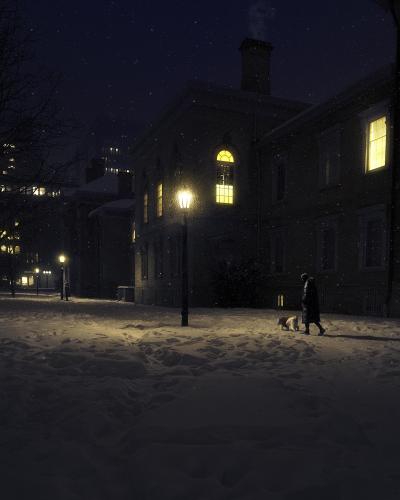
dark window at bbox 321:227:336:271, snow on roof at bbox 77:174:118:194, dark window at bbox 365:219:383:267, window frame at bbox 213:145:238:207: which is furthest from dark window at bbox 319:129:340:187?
snow on roof at bbox 77:174:118:194

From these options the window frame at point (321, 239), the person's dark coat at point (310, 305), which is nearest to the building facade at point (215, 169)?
the window frame at point (321, 239)

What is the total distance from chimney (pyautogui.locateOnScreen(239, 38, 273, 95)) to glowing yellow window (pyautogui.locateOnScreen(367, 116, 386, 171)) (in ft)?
31.0

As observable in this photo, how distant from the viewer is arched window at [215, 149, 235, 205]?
22.5 metres

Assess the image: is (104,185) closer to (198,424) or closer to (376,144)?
(376,144)

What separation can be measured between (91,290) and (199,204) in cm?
2311

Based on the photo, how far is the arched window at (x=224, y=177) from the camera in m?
22.5

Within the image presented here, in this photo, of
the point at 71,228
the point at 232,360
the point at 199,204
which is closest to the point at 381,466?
the point at 232,360

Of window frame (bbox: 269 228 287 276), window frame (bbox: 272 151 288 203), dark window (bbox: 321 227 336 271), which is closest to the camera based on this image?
dark window (bbox: 321 227 336 271)

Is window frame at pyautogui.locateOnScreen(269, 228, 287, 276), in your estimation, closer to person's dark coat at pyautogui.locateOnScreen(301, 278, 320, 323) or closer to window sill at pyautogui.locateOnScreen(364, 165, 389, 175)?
window sill at pyautogui.locateOnScreen(364, 165, 389, 175)

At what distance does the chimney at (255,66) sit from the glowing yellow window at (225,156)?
4.26m

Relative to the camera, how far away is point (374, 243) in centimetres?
1622

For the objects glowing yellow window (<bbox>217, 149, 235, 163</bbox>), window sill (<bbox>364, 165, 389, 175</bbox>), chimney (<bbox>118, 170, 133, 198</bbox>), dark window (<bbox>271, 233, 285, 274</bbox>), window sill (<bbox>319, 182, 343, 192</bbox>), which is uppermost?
chimney (<bbox>118, 170, 133, 198</bbox>)

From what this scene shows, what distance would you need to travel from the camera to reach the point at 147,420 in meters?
4.18

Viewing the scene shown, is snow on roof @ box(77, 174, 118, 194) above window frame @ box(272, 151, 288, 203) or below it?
above
